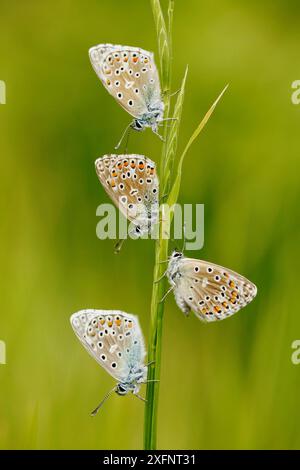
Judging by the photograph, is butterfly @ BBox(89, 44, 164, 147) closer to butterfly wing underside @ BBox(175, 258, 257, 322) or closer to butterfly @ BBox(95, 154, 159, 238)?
butterfly @ BBox(95, 154, 159, 238)

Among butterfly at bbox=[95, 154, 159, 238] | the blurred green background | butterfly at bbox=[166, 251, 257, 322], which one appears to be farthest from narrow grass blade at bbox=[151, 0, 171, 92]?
the blurred green background

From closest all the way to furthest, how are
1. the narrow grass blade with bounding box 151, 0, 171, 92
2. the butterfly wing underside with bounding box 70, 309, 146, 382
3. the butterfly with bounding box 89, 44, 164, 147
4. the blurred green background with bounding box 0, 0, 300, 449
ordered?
the narrow grass blade with bounding box 151, 0, 171, 92, the butterfly wing underside with bounding box 70, 309, 146, 382, the butterfly with bounding box 89, 44, 164, 147, the blurred green background with bounding box 0, 0, 300, 449

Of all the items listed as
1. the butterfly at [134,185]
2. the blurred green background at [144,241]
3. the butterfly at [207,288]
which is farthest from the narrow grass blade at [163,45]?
the blurred green background at [144,241]

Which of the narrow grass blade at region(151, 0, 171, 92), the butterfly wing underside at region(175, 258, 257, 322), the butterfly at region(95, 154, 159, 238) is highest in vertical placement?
the narrow grass blade at region(151, 0, 171, 92)

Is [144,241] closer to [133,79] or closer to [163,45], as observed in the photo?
[133,79]

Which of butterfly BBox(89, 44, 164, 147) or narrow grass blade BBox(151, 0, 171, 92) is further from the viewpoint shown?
butterfly BBox(89, 44, 164, 147)

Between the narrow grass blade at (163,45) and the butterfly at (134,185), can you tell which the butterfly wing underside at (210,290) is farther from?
the narrow grass blade at (163,45)
